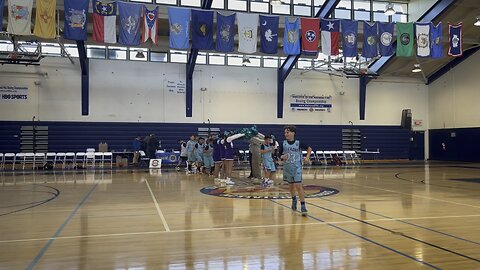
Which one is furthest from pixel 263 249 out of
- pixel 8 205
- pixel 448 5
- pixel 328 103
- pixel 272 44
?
pixel 328 103

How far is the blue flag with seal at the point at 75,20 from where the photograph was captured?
1598cm

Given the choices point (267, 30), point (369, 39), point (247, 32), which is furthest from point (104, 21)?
point (369, 39)

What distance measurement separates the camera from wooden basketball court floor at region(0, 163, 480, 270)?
173 inches

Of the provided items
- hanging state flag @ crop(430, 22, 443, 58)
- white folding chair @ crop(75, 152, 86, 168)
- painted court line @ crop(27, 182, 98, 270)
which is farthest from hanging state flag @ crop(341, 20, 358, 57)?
white folding chair @ crop(75, 152, 86, 168)

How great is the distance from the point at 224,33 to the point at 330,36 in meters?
4.97

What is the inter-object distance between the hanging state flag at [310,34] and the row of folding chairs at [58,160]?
1107cm

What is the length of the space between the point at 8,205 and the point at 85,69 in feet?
48.7

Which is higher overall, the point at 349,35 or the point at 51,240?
the point at 349,35

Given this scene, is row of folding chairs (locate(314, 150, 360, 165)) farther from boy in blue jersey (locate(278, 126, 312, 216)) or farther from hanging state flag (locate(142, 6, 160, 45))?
boy in blue jersey (locate(278, 126, 312, 216))

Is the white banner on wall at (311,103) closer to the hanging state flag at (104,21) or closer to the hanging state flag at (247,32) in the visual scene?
the hanging state flag at (247,32)

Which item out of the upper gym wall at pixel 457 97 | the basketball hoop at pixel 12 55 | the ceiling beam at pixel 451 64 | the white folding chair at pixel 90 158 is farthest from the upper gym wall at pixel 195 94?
the basketball hoop at pixel 12 55

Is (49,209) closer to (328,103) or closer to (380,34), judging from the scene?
(380,34)

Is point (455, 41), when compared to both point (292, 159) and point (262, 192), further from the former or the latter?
point (292, 159)

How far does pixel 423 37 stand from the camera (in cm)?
1905
